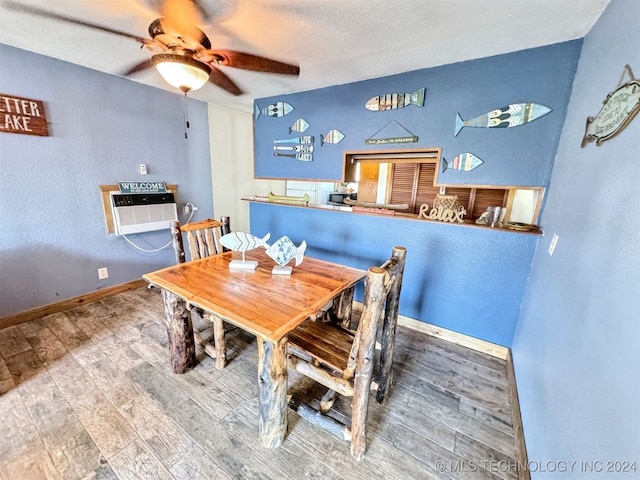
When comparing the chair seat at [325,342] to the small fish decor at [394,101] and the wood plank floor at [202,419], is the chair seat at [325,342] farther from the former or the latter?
the small fish decor at [394,101]

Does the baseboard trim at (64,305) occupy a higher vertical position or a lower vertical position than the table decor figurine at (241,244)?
lower

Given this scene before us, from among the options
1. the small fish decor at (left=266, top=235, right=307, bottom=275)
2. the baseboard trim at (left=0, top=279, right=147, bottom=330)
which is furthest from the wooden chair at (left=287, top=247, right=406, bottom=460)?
the baseboard trim at (left=0, top=279, right=147, bottom=330)

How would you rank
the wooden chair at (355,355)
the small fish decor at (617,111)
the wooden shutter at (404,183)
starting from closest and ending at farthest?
1. the small fish decor at (617,111)
2. the wooden chair at (355,355)
3. the wooden shutter at (404,183)

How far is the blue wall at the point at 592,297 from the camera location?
2.25ft

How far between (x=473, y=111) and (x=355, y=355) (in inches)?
80.1

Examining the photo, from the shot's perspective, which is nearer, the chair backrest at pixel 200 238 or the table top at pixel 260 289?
the table top at pixel 260 289

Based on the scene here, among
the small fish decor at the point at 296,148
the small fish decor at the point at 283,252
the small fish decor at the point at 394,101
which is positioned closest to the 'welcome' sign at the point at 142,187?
the small fish decor at the point at 296,148

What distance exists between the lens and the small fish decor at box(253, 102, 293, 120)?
3.04m

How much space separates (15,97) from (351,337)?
3220 millimetres

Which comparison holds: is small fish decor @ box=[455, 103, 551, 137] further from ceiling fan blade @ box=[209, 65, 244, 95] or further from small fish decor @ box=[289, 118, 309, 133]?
ceiling fan blade @ box=[209, 65, 244, 95]

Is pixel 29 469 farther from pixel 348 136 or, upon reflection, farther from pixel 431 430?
pixel 348 136

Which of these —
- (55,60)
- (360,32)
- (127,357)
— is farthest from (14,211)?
(360,32)

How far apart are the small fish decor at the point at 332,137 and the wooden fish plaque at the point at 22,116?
250 cm

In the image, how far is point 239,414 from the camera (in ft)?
4.94
